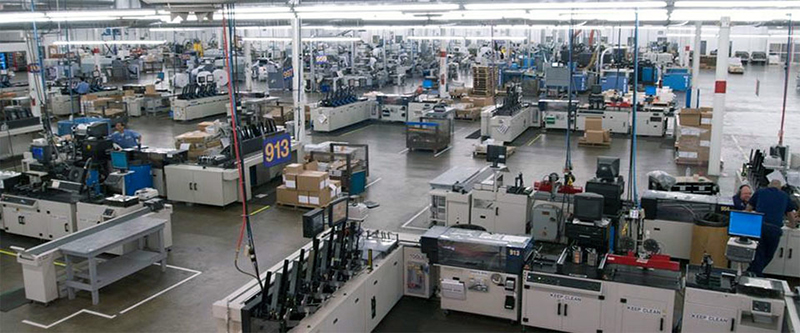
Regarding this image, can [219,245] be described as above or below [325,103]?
below

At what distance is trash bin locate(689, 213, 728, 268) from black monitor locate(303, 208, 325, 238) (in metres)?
5.21

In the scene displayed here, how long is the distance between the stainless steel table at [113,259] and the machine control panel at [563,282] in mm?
4908

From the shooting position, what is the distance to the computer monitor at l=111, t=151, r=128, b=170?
11367 mm

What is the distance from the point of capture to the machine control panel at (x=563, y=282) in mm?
6516

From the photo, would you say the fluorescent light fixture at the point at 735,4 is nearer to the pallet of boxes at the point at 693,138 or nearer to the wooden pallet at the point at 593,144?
the pallet of boxes at the point at 693,138

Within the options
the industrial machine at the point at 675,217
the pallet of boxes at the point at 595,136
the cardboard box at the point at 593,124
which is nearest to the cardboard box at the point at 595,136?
the pallet of boxes at the point at 595,136

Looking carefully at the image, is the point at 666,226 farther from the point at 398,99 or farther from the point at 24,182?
the point at 398,99

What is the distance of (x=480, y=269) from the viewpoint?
22.9 feet

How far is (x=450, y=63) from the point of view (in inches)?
1500

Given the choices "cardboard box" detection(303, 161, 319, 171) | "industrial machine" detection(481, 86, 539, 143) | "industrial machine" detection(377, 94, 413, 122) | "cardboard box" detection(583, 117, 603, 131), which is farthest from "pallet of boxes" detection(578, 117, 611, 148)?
"cardboard box" detection(303, 161, 319, 171)

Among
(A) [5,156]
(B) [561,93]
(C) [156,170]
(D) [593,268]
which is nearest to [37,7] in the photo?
(A) [5,156]

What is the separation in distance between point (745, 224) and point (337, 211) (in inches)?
182

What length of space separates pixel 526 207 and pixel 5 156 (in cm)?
1316

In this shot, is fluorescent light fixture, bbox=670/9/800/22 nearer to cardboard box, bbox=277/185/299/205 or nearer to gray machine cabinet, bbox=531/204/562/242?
gray machine cabinet, bbox=531/204/562/242
